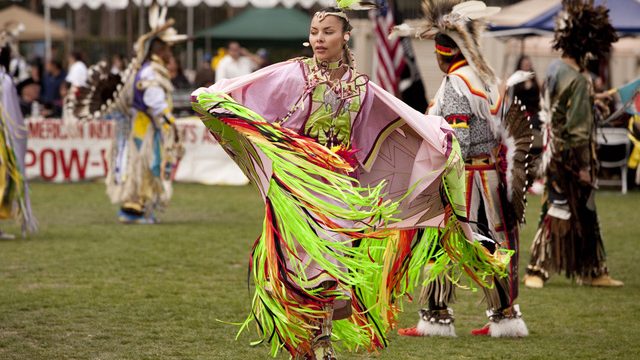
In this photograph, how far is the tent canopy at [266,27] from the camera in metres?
25.4

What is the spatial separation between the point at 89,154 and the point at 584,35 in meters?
9.92

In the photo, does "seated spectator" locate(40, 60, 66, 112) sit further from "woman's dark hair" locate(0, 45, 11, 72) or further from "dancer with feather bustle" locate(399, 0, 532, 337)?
"dancer with feather bustle" locate(399, 0, 532, 337)

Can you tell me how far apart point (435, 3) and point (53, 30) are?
82.8ft

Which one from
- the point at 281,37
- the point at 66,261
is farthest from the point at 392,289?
the point at 281,37

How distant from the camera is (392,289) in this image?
5.32 meters

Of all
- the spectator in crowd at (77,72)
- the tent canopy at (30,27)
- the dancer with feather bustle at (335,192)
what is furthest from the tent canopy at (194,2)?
the dancer with feather bustle at (335,192)

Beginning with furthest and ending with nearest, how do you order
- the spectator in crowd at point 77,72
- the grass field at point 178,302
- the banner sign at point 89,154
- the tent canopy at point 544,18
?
the spectator in crowd at point 77,72 < the banner sign at point 89,154 < the tent canopy at point 544,18 < the grass field at point 178,302

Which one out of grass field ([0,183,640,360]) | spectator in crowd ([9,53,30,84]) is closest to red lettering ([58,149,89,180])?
spectator in crowd ([9,53,30,84])

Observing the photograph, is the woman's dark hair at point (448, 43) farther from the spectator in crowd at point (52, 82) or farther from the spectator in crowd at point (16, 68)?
the spectator in crowd at point (52, 82)

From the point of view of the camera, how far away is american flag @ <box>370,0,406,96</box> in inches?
571

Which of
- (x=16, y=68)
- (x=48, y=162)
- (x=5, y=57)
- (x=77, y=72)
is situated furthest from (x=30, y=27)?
(x=5, y=57)

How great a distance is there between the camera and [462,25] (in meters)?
6.36

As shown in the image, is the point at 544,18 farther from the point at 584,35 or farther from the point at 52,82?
the point at 52,82

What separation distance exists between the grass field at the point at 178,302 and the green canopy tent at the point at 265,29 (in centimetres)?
1385
